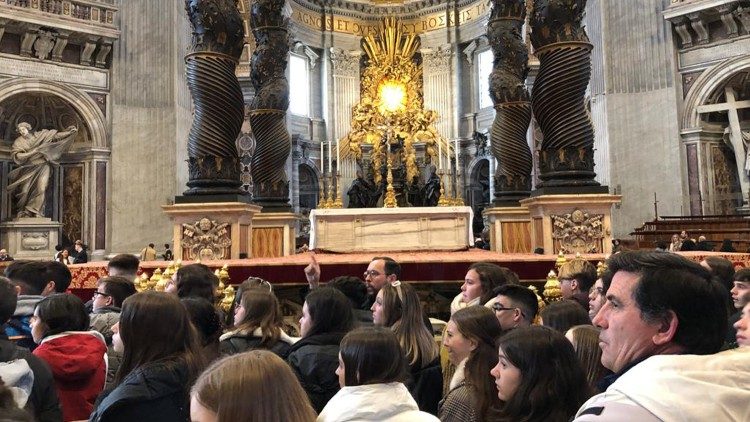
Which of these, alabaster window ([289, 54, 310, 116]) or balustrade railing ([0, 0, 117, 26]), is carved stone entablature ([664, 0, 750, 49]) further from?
alabaster window ([289, 54, 310, 116])

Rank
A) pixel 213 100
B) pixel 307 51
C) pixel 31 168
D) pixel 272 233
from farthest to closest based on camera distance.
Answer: pixel 307 51
pixel 31 168
pixel 272 233
pixel 213 100

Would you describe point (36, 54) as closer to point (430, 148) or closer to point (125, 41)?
point (125, 41)

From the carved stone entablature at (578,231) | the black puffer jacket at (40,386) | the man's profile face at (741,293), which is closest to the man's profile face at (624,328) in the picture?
the black puffer jacket at (40,386)

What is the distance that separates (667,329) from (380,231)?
8383 mm

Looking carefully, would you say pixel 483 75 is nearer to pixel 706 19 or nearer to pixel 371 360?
pixel 706 19

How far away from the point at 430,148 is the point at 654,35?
11.3 m

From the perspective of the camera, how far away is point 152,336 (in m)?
2.26

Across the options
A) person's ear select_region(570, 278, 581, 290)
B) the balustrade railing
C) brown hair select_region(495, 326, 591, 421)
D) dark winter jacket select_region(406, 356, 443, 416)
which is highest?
the balustrade railing

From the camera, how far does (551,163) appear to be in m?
6.95

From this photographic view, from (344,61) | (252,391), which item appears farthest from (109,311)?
(344,61)

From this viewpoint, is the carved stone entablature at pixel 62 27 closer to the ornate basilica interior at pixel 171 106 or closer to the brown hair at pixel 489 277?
the ornate basilica interior at pixel 171 106

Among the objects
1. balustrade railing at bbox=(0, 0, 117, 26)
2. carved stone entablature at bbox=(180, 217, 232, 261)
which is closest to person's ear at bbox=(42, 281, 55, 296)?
carved stone entablature at bbox=(180, 217, 232, 261)

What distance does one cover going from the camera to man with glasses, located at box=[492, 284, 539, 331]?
3100 millimetres

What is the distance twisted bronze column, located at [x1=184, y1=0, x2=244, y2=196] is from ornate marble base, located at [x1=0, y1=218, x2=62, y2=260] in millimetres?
10941
